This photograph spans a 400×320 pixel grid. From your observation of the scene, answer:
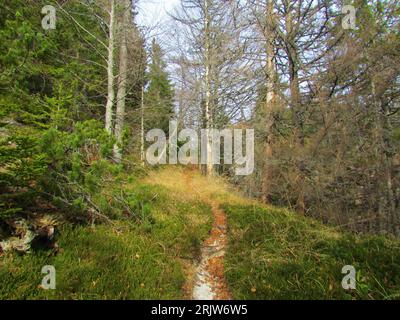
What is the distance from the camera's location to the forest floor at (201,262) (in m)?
2.80

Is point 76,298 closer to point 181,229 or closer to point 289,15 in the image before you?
point 181,229

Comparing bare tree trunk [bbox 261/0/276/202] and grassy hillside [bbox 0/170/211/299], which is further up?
bare tree trunk [bbox 261/0/276/202]

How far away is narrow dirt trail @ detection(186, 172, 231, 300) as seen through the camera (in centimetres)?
347

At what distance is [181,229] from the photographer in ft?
16.5

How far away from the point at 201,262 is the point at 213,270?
32cm

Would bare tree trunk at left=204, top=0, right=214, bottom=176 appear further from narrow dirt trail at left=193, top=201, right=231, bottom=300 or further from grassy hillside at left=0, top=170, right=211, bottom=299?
grassy hillside at left=0, top=170, right=211, bottom=299

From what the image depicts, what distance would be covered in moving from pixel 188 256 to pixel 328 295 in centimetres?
237

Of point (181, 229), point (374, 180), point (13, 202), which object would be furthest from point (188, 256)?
point (374, 180)

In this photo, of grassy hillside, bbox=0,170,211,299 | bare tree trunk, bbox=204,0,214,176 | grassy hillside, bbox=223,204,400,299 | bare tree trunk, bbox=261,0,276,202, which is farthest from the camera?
bare tree trunk, bbox=204,0,214,176

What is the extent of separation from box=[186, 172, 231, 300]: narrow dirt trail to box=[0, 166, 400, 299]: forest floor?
2 cm

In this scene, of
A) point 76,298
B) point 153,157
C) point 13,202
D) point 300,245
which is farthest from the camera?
point 153,157

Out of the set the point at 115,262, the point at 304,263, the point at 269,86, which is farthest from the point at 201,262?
the point at 269,86

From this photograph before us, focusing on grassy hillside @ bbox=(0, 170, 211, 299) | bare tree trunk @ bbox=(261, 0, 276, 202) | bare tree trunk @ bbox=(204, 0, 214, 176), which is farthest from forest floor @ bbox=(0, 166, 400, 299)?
bare tree trunk @ bbox=(204, 0, 214, 176)

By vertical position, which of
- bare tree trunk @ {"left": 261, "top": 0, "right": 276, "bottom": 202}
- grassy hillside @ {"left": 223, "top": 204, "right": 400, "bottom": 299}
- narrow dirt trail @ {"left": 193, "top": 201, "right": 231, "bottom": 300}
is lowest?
narrow dirt trail @ {"left": 193, "top": 201, "right": 231, "bottom": 300}
